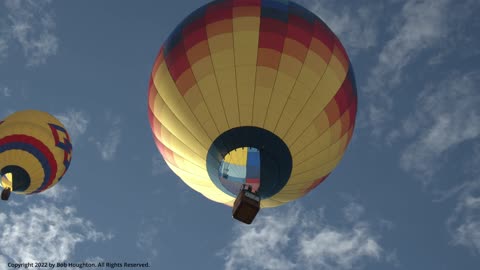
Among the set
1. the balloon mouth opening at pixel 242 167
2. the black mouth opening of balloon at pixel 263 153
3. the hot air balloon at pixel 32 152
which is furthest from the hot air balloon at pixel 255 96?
the hot air balloon at pixel 32 152

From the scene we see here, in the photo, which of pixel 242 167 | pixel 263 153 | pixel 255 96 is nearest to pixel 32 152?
pixel 242 167

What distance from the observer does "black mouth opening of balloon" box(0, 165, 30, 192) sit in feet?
59.5

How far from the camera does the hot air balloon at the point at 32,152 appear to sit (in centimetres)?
1827

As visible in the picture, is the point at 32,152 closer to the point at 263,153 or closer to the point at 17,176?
the point at 17,176

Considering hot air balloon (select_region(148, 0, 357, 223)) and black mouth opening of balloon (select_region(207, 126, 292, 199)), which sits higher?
hot air balloon (select_region(148, 0, 357, 223))

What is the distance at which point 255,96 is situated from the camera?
1215 cm

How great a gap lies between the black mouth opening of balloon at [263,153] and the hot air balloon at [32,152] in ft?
28.9

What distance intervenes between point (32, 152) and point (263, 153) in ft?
34.0

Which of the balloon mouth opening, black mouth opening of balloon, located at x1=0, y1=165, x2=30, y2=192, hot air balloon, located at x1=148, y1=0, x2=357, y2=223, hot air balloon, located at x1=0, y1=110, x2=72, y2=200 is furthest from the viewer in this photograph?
hot air balloon, located at x1=0, y1=110, x2=72, y2=200

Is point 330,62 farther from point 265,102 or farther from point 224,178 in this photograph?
point 224,178

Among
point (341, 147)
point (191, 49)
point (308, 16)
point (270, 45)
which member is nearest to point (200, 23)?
point (191, 49)

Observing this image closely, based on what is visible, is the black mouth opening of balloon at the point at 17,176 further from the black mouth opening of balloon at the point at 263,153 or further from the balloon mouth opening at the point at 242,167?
the black mouth opening of balloon at the point at 263,153

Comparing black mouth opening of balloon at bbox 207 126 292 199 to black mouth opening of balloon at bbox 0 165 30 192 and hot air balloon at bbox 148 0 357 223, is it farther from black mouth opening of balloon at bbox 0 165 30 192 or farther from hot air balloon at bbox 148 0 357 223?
black mouth opening of balloon at bbox 0 165 30 192

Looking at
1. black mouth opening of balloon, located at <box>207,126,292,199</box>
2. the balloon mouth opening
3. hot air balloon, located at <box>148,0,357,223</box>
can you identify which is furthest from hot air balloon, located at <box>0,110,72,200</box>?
black mouth opening of balloon, located at <box>207,126,292,199</box>
